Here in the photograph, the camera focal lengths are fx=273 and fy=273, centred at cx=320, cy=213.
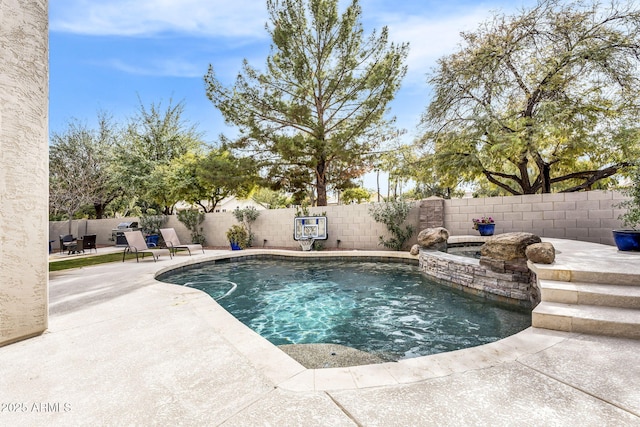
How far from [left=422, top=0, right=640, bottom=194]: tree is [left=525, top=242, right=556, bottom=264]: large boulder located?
5892 mm

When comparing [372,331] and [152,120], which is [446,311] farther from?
[152,120]

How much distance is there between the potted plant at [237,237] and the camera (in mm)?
11617

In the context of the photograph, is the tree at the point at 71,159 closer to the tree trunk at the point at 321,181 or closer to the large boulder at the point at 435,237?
the tree trunk at the point at 321,181

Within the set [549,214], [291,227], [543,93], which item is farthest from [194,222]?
[543,93]

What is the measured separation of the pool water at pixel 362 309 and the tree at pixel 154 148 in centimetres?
1040

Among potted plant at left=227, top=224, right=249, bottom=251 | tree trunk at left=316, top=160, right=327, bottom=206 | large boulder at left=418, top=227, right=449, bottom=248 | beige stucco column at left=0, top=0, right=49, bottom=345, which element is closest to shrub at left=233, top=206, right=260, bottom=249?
potted plant at left=227, top=224, right=249, bottom=251

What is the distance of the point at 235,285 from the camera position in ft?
20.1

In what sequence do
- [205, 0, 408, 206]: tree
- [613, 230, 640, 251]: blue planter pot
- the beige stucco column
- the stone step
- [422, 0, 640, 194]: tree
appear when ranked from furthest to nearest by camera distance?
1. [205, 0, 408, 206]: tree
2. [422, 0, 640, 194]: tree
3. [613, 230, 640, 251]: blue planter pot
4. the stone step
5. the beige stucco column

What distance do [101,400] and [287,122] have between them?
11.7 meters

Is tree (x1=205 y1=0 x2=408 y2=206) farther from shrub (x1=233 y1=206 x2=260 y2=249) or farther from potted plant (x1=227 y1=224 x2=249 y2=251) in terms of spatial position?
potted plant (x1=227 y1=224 x2=249 y2=251)

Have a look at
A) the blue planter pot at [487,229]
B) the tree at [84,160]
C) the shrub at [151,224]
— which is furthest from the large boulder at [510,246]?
the tree at [84,160]

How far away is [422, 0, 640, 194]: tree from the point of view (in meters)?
8.34

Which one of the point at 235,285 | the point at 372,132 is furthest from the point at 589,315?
the point at 372,132

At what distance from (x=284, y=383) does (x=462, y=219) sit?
28.3 ft
